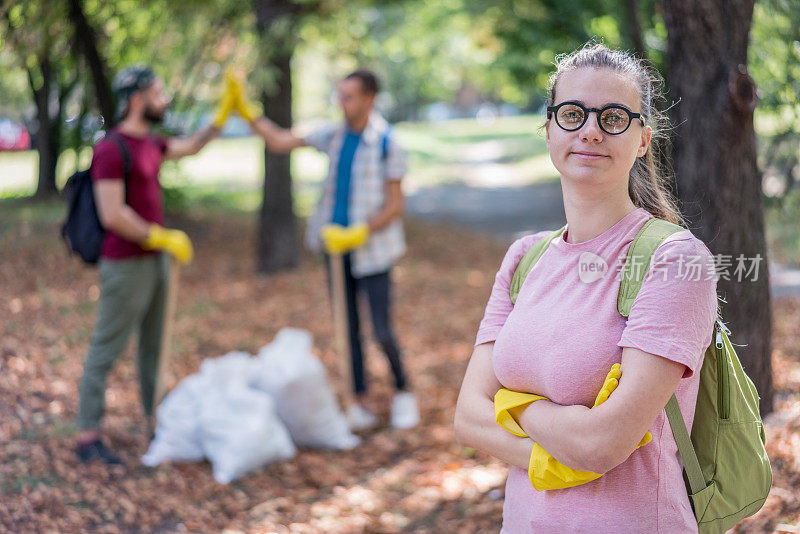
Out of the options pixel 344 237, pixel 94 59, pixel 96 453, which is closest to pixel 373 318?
pixel 344 237

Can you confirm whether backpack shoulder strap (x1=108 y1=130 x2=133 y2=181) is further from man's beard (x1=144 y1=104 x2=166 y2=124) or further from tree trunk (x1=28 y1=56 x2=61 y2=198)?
tree trunk (x1=28 y1=56 x2=61 y2=198)

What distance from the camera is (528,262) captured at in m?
1.85

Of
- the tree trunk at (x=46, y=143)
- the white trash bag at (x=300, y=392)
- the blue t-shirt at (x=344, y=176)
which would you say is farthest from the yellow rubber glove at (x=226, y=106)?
the tree trunk at (x=46, y=143)

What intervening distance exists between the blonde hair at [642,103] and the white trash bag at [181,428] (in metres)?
3.02

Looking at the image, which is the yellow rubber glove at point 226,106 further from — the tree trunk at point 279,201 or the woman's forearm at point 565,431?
the woman's forearm at point 565,431

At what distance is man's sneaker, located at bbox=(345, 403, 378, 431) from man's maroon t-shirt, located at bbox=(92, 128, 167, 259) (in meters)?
1.60

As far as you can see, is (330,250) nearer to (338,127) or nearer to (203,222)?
(338,127)

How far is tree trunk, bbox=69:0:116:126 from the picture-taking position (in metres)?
8.03

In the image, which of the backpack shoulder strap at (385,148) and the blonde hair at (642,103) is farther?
the backpack shoulder strap at (385,148)

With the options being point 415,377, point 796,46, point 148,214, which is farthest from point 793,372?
point 148,214

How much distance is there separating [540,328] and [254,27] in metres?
7.50

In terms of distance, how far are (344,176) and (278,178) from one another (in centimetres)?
407

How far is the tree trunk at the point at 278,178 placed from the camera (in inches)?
324

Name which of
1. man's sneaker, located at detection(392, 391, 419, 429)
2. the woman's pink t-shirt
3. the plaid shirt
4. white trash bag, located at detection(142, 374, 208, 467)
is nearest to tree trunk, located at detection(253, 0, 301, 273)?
the plaid shirt
